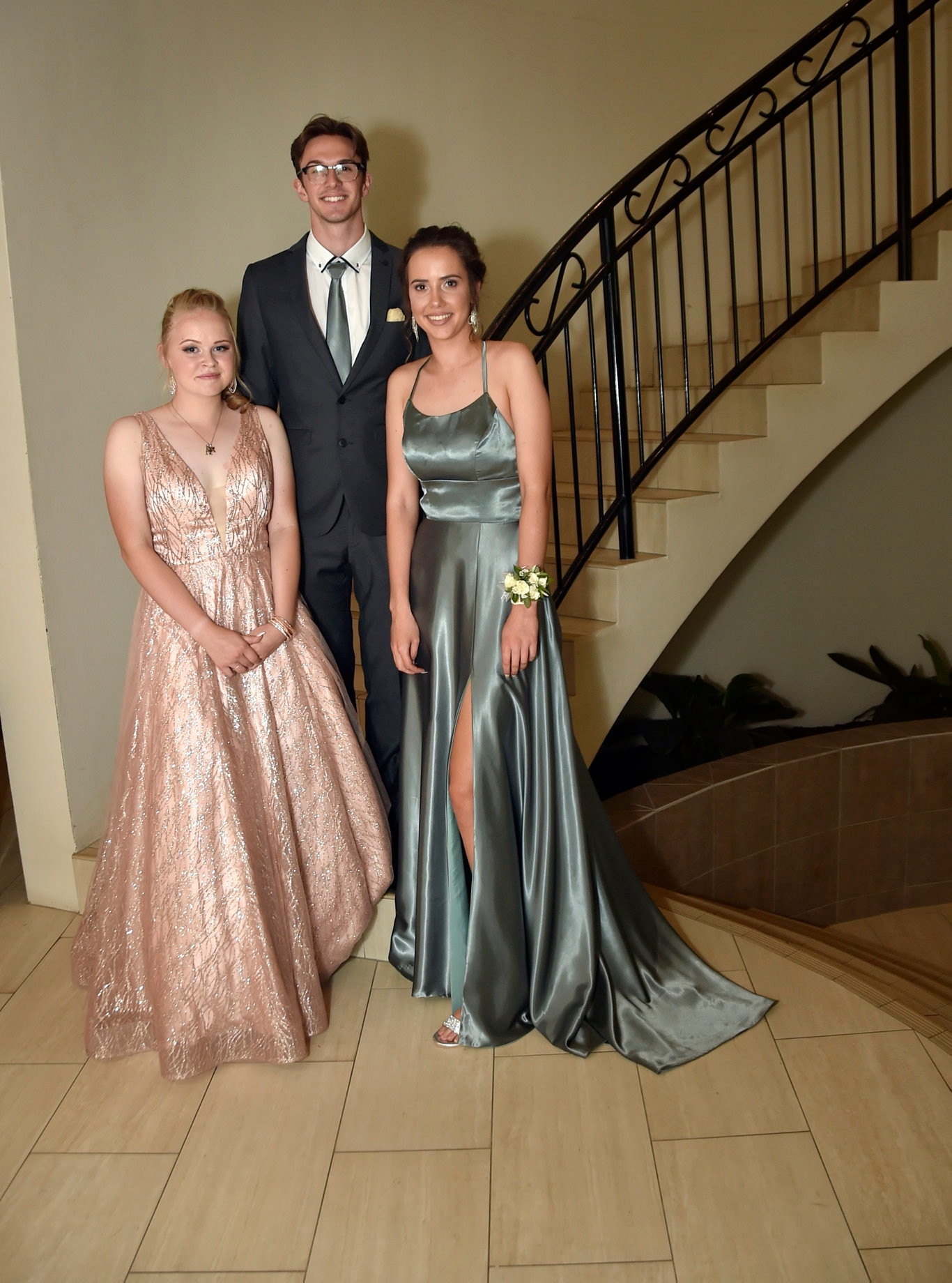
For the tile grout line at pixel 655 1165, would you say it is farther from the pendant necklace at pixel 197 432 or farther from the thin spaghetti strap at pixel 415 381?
the pendant necklace at pixel 197 432

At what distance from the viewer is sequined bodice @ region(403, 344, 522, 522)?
94.3 inches

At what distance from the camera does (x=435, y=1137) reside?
2.21 meters

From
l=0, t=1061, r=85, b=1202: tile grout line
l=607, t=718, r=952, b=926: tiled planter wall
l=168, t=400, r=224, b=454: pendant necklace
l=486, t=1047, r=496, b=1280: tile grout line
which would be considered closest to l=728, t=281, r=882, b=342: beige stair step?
l=607, t=718, r=952, b=926: tiled planter wall

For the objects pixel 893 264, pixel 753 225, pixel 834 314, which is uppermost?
pixel 753 225

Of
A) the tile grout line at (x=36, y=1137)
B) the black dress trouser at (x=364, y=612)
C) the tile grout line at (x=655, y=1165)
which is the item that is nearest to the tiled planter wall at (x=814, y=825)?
the black dress trouser at (x=364, y=612)

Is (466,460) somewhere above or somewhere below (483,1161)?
above

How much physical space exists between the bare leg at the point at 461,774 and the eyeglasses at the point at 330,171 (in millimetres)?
1283

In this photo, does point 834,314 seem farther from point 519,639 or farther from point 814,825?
point 519,639

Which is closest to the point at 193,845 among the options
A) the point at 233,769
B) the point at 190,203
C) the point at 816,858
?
the point at 233,769

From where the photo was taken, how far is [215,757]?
2.48m

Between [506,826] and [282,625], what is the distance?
0.72 m

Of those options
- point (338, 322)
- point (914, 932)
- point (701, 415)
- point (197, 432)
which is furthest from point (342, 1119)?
point (914, 932)

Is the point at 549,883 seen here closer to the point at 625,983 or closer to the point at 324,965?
the point at 625,983

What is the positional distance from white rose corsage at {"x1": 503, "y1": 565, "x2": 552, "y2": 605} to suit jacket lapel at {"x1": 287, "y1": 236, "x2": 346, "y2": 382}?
0.75 m
